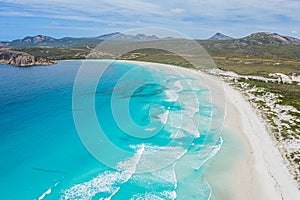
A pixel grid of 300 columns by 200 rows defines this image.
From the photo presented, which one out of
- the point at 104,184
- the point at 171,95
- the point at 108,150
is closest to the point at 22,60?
the point at 171,95

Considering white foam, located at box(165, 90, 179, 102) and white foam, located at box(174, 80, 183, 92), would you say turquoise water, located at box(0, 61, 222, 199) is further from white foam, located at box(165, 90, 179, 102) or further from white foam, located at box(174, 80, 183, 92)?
white foam, located at box(174, 80, 183, 92)

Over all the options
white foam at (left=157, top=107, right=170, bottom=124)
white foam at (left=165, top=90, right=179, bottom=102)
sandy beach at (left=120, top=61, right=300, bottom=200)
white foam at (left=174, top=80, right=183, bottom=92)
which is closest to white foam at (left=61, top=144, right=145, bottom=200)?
sandy beach at (left=120, top=61, right=300, bottom=200)

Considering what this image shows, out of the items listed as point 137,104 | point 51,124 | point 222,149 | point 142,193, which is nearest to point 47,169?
point 142,193

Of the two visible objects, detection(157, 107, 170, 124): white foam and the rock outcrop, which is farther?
→ the rock outcrop

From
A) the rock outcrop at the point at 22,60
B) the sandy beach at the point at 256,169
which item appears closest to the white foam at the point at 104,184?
the sandy beach at the point at 256,169

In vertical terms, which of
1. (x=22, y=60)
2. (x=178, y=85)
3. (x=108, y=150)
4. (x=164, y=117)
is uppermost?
(x=22, y=60)

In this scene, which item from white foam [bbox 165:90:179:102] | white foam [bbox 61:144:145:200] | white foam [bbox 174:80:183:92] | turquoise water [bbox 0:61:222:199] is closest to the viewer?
white foam [bbox 61:144:145:200]

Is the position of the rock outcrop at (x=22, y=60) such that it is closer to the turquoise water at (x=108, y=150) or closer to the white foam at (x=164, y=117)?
the turquoise water at (x=108, y=150)

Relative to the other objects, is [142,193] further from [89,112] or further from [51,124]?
[89,112]

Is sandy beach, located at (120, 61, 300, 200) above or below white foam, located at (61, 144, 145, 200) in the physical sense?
above

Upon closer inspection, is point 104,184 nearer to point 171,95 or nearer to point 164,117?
point 164,117
